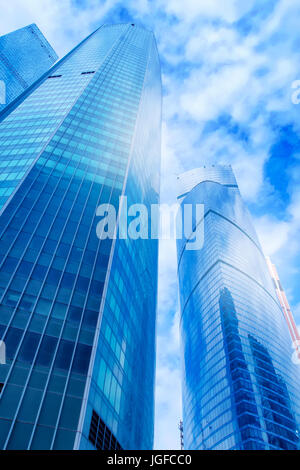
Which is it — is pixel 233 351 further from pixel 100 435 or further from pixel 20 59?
pixel 20 59

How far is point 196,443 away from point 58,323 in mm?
102721

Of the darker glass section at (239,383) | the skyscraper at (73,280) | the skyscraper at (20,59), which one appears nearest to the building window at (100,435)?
the skyscraper at (73,280)

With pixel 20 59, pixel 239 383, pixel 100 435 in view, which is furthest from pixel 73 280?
pixel 20 59

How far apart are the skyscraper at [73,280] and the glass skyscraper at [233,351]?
186ft

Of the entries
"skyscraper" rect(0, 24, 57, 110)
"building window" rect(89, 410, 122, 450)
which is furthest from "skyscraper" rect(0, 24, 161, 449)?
"skyscraper" rect(0, 24, 57, 110)

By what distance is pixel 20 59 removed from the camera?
174 meters

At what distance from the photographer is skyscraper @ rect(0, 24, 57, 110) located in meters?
161

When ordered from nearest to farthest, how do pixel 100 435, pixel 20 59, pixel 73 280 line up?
pixel 100 435 < pixel 73 280 < pixel 20 59

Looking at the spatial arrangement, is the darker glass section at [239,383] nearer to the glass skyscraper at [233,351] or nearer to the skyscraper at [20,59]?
the glass skyscraper at [233,351]

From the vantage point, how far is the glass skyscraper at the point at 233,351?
9288 cm

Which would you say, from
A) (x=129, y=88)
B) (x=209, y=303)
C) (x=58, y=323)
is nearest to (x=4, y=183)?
(x=58, y=323)

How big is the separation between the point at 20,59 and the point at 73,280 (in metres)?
186

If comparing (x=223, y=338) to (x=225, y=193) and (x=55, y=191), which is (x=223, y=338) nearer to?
(x=55, y=191)

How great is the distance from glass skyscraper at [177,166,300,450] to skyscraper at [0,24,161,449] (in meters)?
56.7
